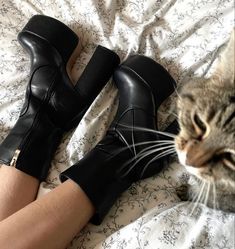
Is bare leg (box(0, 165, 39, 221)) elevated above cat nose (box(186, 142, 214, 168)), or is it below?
below

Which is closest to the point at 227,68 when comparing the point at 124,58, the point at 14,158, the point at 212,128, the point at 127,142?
the point at 212,128

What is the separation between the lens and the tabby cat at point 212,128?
2.75 feet

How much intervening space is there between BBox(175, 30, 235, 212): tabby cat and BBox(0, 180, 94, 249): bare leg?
0.30 m

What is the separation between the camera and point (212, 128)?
848mm

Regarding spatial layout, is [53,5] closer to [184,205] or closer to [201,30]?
[201,30]

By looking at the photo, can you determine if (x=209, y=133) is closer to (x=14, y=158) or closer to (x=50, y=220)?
(x=50, y=220)

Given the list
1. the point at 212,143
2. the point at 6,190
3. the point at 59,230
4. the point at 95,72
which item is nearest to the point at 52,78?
the point at 95,72

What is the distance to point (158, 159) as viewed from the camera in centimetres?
113

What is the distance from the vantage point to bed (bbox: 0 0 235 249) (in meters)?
0.99

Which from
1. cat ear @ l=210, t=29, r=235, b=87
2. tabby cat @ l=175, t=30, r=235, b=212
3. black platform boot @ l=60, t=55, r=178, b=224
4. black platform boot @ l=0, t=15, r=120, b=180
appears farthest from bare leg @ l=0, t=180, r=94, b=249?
cat ear @ l=210, t=29, r=235, b=87

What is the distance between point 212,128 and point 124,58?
56cm

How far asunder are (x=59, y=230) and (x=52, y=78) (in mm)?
483

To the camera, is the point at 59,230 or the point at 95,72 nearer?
the point at 59,230

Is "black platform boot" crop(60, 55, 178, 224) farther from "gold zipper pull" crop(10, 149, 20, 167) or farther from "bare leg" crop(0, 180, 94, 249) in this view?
"gold zipper pull" crop(10, 149, 20, 167)
